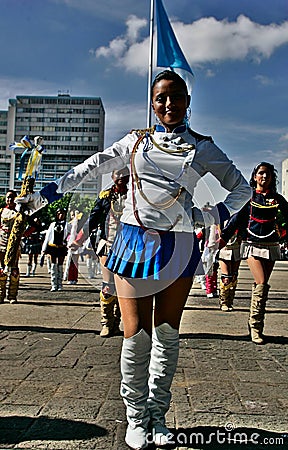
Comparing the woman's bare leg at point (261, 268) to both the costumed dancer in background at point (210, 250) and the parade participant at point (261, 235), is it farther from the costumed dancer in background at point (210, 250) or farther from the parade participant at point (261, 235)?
the costumed dancer in background at point (210, 250)

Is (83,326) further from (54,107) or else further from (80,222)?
(54,107)

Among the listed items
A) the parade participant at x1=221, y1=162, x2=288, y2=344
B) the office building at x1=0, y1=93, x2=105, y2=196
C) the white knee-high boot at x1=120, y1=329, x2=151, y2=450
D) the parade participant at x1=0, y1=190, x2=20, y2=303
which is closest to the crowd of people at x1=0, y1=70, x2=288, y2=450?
the white knee-high boot at x1=120, y1=329, x2=151, y2=450

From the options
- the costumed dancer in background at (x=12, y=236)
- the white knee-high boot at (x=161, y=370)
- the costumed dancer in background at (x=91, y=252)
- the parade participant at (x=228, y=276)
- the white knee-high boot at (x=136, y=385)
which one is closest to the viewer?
the white knee-high boot at (x=136, y=385)

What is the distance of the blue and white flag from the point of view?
4.28m

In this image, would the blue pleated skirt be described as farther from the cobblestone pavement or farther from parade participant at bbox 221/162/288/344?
parade participant at bbox 221/162/288/344

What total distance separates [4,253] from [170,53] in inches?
244

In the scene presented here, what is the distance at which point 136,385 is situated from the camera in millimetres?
3068

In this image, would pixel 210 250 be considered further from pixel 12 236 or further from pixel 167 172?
pixel 12 236

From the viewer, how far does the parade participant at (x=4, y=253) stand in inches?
387

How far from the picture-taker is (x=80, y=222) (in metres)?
3.92

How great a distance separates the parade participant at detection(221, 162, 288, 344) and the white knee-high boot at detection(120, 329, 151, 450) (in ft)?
11.1

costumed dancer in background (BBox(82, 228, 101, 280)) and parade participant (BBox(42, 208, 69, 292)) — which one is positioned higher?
costumed dancer in background (BBox(82, 228, 101, 280))

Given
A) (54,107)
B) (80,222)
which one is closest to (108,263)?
(80,222)

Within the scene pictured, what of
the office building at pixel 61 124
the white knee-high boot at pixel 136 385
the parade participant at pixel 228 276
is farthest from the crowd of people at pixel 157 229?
the office building at pixel 61 124
